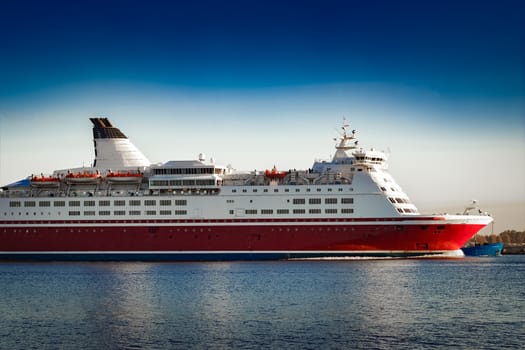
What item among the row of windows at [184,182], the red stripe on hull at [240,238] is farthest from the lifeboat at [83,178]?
the row of windows at [184,182]

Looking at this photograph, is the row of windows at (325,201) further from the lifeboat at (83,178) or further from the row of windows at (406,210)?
the lifeboat at (83,178)

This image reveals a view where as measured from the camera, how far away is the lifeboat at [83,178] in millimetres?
68625

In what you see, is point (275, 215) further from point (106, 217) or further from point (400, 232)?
point (106, 217)

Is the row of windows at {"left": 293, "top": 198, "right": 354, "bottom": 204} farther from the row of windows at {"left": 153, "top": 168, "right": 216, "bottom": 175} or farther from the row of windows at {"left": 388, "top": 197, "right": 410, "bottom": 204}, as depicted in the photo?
the row of windows at {"left": 153, "top": 168, "right": 216, "bottom": 175}

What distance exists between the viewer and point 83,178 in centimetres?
6875

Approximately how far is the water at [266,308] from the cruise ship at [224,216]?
6176mm

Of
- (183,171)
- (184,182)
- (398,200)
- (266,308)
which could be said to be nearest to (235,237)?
(184,182)

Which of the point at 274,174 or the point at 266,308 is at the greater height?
the point at 274,174

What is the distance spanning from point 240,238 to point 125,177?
11212mm

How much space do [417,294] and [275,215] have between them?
2386cm

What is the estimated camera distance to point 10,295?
42.8 m

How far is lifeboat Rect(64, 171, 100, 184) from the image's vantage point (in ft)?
225

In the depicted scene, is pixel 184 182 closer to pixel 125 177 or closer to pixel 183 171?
pixel 183 171

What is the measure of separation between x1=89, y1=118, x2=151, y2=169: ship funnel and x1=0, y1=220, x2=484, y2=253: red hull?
6820 millimetres
